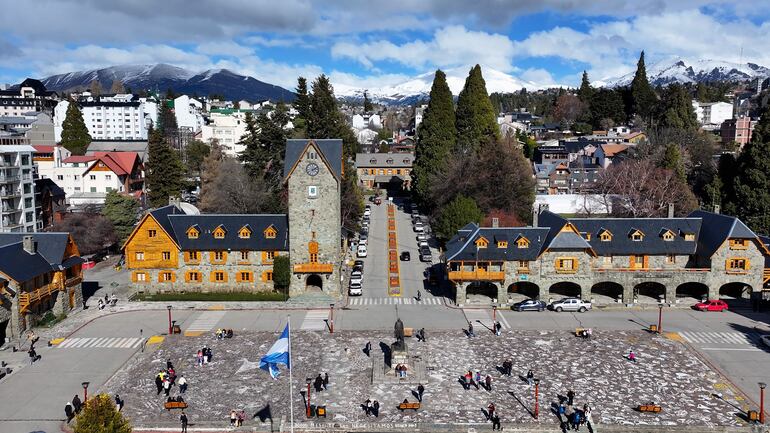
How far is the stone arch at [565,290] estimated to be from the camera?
64.7m

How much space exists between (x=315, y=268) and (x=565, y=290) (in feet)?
89.1

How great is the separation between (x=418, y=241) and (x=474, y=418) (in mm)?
51534

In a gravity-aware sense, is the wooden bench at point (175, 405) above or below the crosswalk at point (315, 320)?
below

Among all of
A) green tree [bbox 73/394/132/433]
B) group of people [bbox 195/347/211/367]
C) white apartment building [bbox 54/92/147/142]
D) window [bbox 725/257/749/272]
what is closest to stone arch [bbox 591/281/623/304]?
window [bbox 725/257/749/272]

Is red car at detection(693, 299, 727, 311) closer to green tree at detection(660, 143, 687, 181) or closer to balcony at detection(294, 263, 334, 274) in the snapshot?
balcony at detection(294, 263, 334, 274)

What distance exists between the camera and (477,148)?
331ft

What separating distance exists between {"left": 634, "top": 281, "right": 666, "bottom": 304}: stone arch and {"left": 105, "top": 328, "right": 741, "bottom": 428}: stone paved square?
1113 centimetres

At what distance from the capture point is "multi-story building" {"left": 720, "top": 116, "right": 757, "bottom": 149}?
150637mm

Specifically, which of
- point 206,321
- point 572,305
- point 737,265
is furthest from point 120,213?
point 737,265

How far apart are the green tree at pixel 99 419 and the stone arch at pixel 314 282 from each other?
118 ft

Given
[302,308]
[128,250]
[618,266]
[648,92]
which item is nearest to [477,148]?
[618,266]

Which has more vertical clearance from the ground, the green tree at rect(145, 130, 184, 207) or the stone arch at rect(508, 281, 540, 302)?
the green tree at rect(145, 130, 184, 207)

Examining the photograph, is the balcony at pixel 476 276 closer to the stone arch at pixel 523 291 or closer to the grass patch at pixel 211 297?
the stone arch at pixel 523 291

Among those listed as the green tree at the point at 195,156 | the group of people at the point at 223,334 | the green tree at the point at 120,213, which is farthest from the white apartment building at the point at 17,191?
the group of people at the point at 223,334
